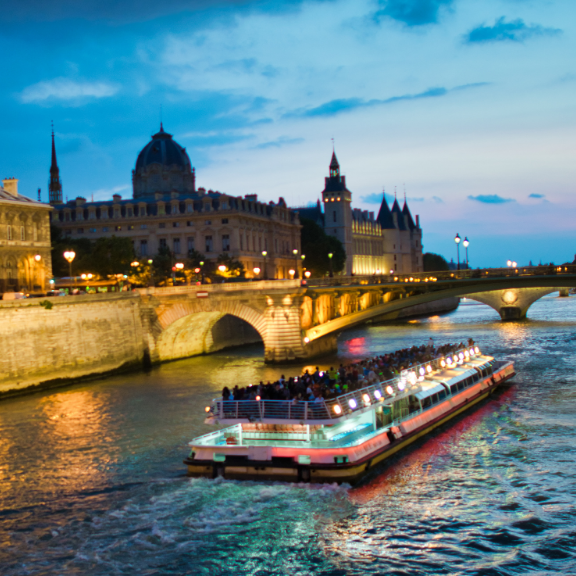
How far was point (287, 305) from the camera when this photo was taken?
43688 mm

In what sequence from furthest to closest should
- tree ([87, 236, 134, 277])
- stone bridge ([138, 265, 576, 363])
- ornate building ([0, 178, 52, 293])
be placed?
tree ([87, 236, 134, 277]) < ornate building ([0, 178, 52, 293]) < stone bridge ([138, 265, 576, 363])

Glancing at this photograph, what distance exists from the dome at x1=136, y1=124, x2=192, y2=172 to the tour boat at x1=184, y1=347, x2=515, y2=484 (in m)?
69.6

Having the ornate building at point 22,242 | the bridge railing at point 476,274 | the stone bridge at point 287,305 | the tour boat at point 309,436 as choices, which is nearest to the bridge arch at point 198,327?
the stone bridge at point 287,305

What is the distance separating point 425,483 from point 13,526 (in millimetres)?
10322

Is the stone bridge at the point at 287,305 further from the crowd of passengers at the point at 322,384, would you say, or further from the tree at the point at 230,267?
the tree at the point at 230,267

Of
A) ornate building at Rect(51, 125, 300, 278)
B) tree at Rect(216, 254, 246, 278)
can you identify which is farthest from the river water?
ornate building at Rect(51, 125, 300, 278)

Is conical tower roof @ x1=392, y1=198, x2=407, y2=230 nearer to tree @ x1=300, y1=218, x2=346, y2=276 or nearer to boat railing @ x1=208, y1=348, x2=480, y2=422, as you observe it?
tree @ x1=300, y1=218, x2=346, y2=276

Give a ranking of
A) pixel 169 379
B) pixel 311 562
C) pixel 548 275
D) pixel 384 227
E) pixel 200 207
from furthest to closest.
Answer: pixel 384 227 < pixel 200 207 < pixel 548 275 < pixel 169 379 < pixel 311 562

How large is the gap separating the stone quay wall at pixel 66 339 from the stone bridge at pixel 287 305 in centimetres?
176

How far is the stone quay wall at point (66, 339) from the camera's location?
34.4 meters

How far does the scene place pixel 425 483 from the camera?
19328 mm

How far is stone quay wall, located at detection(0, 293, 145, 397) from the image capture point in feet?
113

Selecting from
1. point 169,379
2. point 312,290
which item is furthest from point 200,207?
point 169,379

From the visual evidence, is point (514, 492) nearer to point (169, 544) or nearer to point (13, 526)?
point (169, 544)
